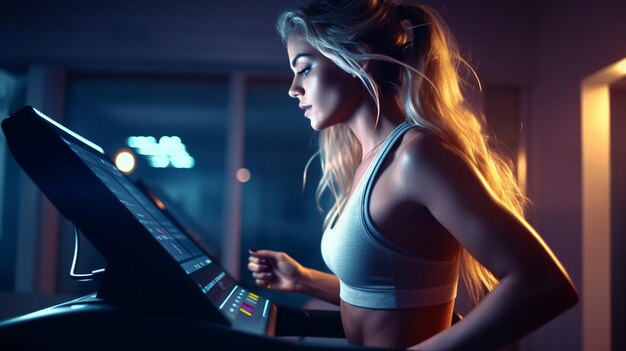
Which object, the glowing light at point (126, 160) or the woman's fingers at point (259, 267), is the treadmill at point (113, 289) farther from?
the glowing light at point (126, 160)

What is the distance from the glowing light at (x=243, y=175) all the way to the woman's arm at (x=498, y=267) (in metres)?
2.52

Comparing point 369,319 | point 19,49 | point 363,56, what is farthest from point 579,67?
point 19,49

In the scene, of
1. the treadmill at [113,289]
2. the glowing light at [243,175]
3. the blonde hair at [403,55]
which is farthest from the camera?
the glowing light at [243,175]

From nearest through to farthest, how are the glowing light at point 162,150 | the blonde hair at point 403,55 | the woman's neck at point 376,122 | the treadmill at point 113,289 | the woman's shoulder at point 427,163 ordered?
the treadmill at point 113,289
the woman's shoulder at point 427,163
the blonde hair at point 403,55
the woman's neck at point 376,122
the glowing light at point 162,150

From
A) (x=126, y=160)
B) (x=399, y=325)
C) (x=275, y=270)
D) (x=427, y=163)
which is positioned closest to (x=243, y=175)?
(x=126, y=160)

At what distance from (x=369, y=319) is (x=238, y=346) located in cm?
38

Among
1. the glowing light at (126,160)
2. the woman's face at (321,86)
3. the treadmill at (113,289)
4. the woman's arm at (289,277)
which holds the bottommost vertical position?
the woman's arm at (289,277)

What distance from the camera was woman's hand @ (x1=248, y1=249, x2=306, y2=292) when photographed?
0.96 meters

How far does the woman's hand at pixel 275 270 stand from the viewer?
955 mm

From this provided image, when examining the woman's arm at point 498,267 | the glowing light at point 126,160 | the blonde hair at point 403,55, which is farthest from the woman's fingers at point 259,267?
the glowing light at point 126,160

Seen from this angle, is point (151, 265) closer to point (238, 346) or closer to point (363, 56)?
point (238, 346)

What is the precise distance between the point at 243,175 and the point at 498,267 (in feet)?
8.59

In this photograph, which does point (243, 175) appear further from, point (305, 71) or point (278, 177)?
point (305, 71)

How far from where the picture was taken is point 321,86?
2.75ft
